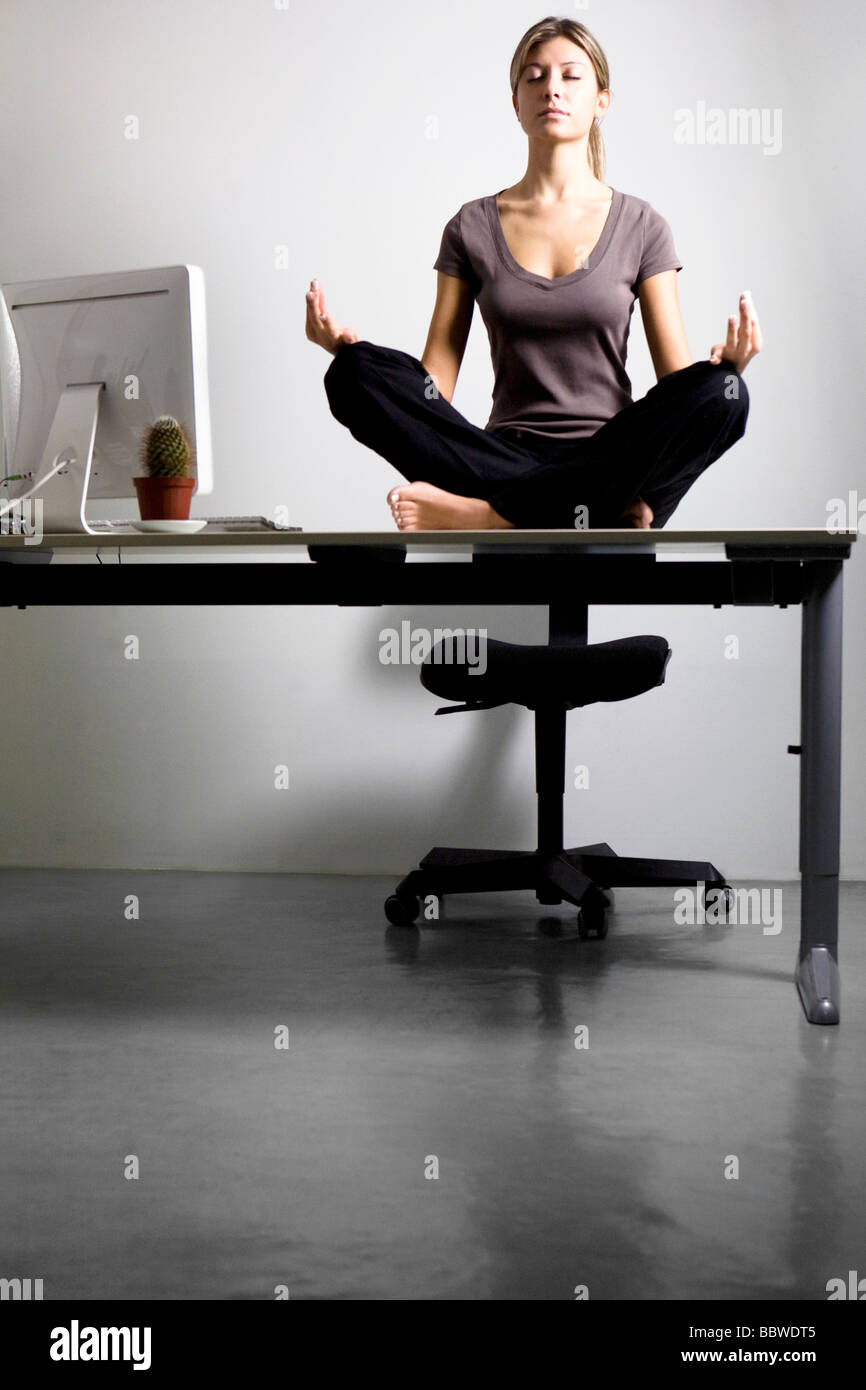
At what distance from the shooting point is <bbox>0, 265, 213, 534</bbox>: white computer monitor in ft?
6.65

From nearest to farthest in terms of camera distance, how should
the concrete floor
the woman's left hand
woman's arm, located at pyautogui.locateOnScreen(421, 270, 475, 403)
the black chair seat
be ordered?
the concrete floor, the woman's left hand, the black chair seat, woman's arm, located at pyautogui.locateOnScreen(421, 270, 475, 403)

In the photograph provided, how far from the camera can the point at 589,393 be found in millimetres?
2730

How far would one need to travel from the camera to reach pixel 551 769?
280 centimetres

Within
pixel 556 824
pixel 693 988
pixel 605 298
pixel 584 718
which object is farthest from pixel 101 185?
pixel 693 988

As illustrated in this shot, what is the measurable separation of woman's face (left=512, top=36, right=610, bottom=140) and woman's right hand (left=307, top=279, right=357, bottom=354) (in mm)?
810

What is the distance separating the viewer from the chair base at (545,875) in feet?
8.81

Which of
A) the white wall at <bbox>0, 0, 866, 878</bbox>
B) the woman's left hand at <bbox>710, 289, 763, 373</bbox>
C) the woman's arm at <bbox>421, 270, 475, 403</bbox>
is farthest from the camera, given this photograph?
the white wall at <bbox>0, 0, 866, 878</bbox>

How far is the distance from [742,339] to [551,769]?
109cm

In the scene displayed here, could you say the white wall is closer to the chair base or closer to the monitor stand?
the chair base

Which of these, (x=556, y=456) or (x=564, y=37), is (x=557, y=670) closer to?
(x=556, y=456)

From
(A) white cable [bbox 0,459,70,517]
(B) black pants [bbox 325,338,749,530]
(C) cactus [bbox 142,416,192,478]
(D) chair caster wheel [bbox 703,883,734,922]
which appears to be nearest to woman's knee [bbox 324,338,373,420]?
(B) black pants [bbox 325,338,749,530]

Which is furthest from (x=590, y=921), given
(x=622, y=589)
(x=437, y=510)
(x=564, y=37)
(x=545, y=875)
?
(x=564, y=37)
